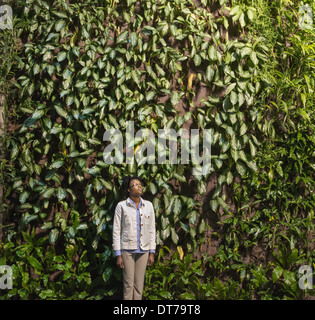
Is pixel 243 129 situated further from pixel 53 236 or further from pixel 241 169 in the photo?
pixel 53 236

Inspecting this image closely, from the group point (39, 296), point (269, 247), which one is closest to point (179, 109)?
point (269, 247)

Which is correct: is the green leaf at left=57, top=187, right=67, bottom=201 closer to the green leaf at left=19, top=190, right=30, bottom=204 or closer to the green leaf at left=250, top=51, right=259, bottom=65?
the green leaf at left=19, top=190, right=30, bottom=204

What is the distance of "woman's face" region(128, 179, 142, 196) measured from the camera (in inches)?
99.2

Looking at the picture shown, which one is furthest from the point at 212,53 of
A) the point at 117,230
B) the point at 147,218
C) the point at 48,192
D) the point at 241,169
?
the point at 48,192

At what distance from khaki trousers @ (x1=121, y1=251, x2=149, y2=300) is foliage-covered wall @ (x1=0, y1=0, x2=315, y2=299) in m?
0.37

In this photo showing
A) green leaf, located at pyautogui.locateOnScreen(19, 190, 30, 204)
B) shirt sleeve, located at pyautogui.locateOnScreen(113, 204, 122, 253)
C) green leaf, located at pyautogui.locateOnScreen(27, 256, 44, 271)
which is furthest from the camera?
green leaf, located at pyautogui.locateOnScreen(19, 190, 30, 204)

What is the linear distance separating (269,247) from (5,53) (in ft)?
8.84

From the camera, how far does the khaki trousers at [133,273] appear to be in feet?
8.25

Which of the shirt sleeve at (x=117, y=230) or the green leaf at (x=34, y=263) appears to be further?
the green leaf at (x=34, y=263)

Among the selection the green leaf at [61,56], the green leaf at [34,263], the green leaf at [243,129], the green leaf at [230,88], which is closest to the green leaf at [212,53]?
the green leaf at [230,88]

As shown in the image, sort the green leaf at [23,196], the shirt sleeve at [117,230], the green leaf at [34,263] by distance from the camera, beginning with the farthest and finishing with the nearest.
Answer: the green leaf at [23,196] < the green leaf at [34,263] < the shirt sleeve at [117,230]

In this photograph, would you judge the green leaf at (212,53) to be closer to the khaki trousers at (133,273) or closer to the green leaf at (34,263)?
the khaki trousers at (133,273)

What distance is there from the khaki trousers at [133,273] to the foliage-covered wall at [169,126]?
1.22 feet

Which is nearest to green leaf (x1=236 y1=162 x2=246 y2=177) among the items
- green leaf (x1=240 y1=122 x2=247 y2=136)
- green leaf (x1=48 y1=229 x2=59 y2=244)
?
green leaf (x1=240 y1=122 x2=247 y2=136)
